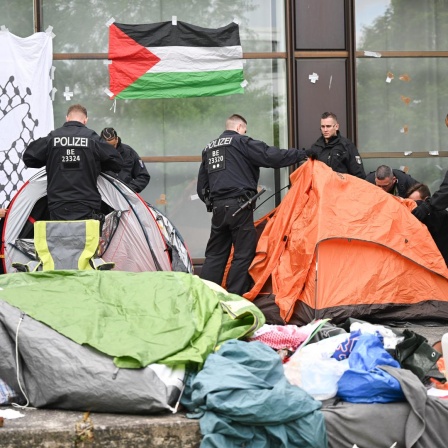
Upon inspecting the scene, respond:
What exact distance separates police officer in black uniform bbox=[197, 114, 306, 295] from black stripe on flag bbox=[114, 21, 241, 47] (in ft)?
6.03

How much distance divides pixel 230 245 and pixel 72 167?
1.73 meters

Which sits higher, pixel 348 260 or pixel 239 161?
pixel 239 161

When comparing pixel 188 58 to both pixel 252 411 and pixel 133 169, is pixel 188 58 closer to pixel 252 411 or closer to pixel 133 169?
pixel 133 169

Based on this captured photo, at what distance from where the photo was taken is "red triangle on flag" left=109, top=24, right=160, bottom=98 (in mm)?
10477

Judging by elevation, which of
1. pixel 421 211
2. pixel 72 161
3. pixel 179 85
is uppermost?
pixel 179 85

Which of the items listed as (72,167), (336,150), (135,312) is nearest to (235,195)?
(336,150)

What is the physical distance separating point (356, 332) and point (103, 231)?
347cm

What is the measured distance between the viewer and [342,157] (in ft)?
31.9

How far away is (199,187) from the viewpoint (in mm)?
9430

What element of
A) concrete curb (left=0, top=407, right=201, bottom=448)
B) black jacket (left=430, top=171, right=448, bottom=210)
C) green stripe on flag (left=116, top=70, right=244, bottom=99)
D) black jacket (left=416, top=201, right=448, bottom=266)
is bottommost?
concrete curb (left=0, top=407, right=201, bottom=448)

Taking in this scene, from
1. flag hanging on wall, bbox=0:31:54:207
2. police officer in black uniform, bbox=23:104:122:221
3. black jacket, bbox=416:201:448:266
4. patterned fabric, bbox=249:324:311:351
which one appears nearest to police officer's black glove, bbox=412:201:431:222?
black jacket, bbox=416:201:448:266

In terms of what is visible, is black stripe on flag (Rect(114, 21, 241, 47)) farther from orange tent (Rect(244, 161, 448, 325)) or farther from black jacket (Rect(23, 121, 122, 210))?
orange tent (Rect(244, 161, 448, 325))

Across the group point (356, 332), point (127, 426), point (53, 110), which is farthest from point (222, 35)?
point (127, 426)

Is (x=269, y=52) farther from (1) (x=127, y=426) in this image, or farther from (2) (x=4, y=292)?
(1) (x=127, y=426)
